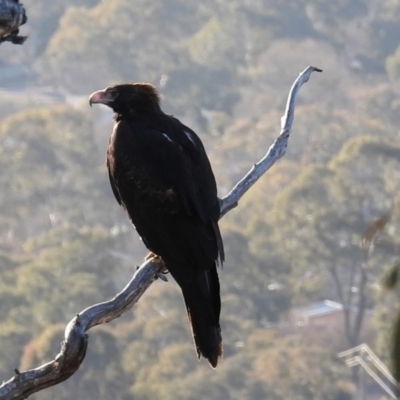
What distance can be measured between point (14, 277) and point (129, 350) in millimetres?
2791

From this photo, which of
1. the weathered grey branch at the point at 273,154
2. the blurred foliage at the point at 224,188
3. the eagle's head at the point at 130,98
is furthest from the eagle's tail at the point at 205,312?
the blurred foliage at the point at 224,188

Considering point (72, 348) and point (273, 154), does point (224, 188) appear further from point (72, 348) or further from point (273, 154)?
point (72, 348)

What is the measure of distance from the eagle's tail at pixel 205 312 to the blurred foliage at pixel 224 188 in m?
1.16

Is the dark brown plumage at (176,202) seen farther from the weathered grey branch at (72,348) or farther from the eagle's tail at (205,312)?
the weathered grey branch at (72,348)

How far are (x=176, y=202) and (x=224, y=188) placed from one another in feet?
52.1

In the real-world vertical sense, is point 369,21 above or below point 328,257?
below

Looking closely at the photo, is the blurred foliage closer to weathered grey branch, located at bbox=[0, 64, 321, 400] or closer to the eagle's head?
weathered grey branch, located at bbox=[0, 64, 321, 400]

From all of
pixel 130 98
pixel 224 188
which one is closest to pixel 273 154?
pixel 130 98

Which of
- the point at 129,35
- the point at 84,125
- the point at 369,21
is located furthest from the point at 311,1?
the point at 84,125

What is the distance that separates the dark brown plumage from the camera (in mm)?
3760

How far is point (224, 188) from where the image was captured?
65.0 ft

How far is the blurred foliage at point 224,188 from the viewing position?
45.0ft

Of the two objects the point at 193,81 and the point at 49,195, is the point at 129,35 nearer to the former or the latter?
the point at 193,81

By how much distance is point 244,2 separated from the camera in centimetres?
3161
